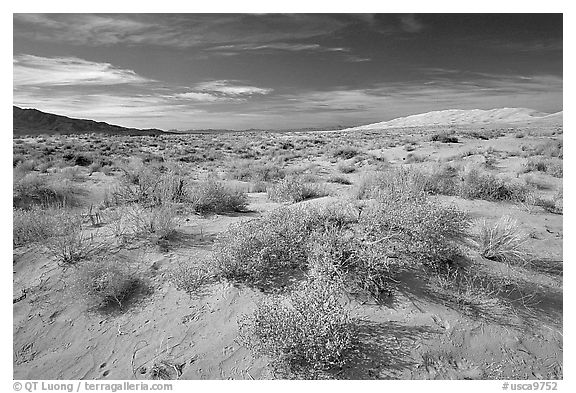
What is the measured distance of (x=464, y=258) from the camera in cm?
365

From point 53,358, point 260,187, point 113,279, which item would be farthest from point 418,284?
point 260,187

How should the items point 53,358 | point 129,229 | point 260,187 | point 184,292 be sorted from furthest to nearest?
point 260,187, point 129,229, point 184,292, point 53,358

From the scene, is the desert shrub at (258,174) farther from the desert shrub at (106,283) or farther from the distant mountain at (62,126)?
the distant mountain at (62,126)

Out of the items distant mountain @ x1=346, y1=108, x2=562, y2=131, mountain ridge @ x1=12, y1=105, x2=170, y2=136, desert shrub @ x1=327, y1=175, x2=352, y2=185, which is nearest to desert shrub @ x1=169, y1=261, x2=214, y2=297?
desert shrub @ x1=327, y1=175, x2=352, y2=185

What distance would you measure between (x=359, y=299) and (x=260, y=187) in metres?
5.34

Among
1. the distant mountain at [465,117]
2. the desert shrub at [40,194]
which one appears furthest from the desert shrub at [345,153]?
the distant mountain at [465,117]

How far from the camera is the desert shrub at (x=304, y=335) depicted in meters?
2.53

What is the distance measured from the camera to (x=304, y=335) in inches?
99.3

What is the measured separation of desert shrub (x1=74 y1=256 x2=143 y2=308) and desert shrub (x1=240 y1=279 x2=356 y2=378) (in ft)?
4.65

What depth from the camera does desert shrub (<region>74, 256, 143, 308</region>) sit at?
3398 millimetres

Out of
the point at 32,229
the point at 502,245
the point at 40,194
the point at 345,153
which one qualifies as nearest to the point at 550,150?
the point at 345,153

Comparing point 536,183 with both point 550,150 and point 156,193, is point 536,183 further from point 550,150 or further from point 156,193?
point 156,193

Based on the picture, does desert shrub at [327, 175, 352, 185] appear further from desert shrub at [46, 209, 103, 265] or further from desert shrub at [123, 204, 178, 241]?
desert shrub at [46, 209, 103, 265]
